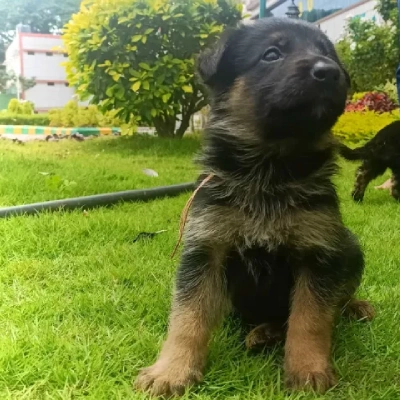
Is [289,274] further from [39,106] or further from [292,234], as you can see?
[39,106]

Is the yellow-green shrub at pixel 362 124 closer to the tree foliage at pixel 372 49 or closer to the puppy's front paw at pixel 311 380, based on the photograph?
the tree foliage at pixel 372 49

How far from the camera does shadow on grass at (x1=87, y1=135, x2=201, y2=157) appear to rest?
5.61 metres

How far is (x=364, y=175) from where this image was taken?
5590mm

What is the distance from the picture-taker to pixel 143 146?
6.02 m

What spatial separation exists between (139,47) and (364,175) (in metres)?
2.60

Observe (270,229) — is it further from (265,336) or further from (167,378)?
(167,378)

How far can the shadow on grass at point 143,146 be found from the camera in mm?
5613

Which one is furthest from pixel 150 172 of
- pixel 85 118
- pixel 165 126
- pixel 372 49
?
pixel 372 49

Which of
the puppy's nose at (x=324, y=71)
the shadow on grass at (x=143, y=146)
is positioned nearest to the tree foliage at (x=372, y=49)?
the shadow on grass at (x=143, y=146)

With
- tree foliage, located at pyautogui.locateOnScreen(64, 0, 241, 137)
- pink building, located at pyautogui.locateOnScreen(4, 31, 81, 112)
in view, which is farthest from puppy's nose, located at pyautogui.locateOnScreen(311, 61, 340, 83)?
pink building, located at pyautogui.locateOnScreen(4, 31, 81, 112)

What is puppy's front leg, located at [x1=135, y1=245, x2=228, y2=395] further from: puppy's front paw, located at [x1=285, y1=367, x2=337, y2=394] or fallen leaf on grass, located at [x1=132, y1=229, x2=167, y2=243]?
fallen leaf on grass, located at [x1=132, y1=229, x2=167, y2=243]

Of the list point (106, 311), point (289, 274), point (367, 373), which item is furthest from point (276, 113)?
point (106, 311)

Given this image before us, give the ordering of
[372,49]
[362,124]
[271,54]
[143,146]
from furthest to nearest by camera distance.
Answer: [362,124]
[372,49]
[143,146]
[271,54]

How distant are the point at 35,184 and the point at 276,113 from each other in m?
3.57
